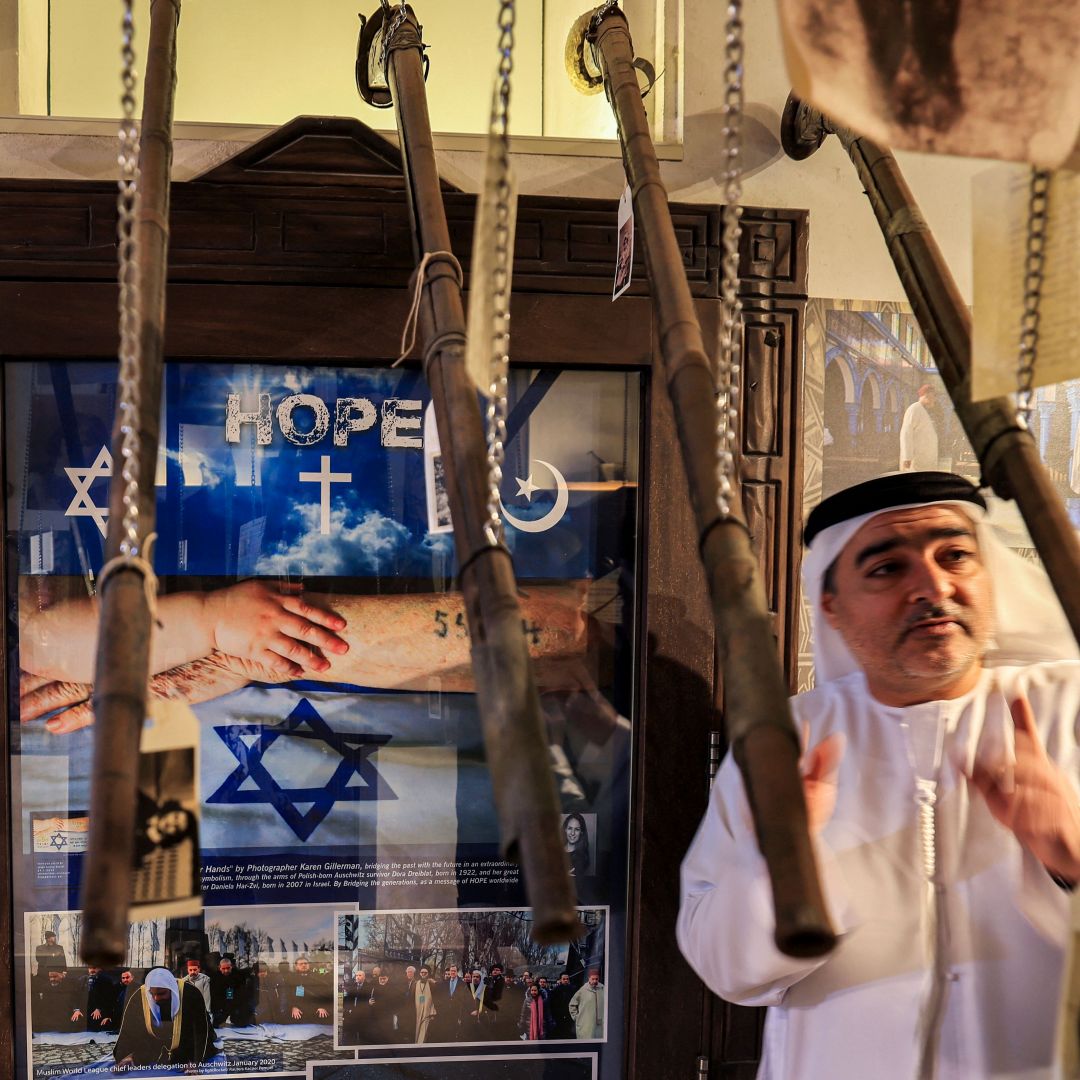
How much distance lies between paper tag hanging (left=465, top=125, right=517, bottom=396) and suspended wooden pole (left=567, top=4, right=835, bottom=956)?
0.20 meters

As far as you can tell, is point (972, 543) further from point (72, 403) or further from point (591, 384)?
point (72, 403)

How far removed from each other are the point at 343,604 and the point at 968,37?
132cm

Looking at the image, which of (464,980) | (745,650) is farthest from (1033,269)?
(464,980)

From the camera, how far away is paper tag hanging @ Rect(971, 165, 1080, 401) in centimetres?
82

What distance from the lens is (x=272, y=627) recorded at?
67.9 inches

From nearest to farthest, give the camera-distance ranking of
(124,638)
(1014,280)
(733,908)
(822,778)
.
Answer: (124,638) < (1014,280) < (822,778) < (733,908)

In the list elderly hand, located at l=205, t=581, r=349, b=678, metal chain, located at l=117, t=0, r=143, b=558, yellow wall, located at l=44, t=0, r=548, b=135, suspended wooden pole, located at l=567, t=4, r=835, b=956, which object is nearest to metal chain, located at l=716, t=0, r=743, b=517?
suspended wooden pole, located at l=567, t=4, r=835, b=956

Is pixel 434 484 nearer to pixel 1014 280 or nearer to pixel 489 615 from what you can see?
pixel 489 615

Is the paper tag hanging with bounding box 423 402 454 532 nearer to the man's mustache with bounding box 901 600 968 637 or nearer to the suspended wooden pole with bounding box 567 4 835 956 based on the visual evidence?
the suspended wooden pole with bounding box 567 4 835 956

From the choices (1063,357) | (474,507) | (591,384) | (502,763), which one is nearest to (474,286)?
(474,507)

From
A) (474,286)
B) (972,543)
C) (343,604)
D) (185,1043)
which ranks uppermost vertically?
(474,286)

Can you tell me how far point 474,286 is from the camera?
0.83m

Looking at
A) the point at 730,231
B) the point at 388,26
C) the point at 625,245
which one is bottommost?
the point at 730,231

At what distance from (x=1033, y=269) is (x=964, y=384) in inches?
12.5
